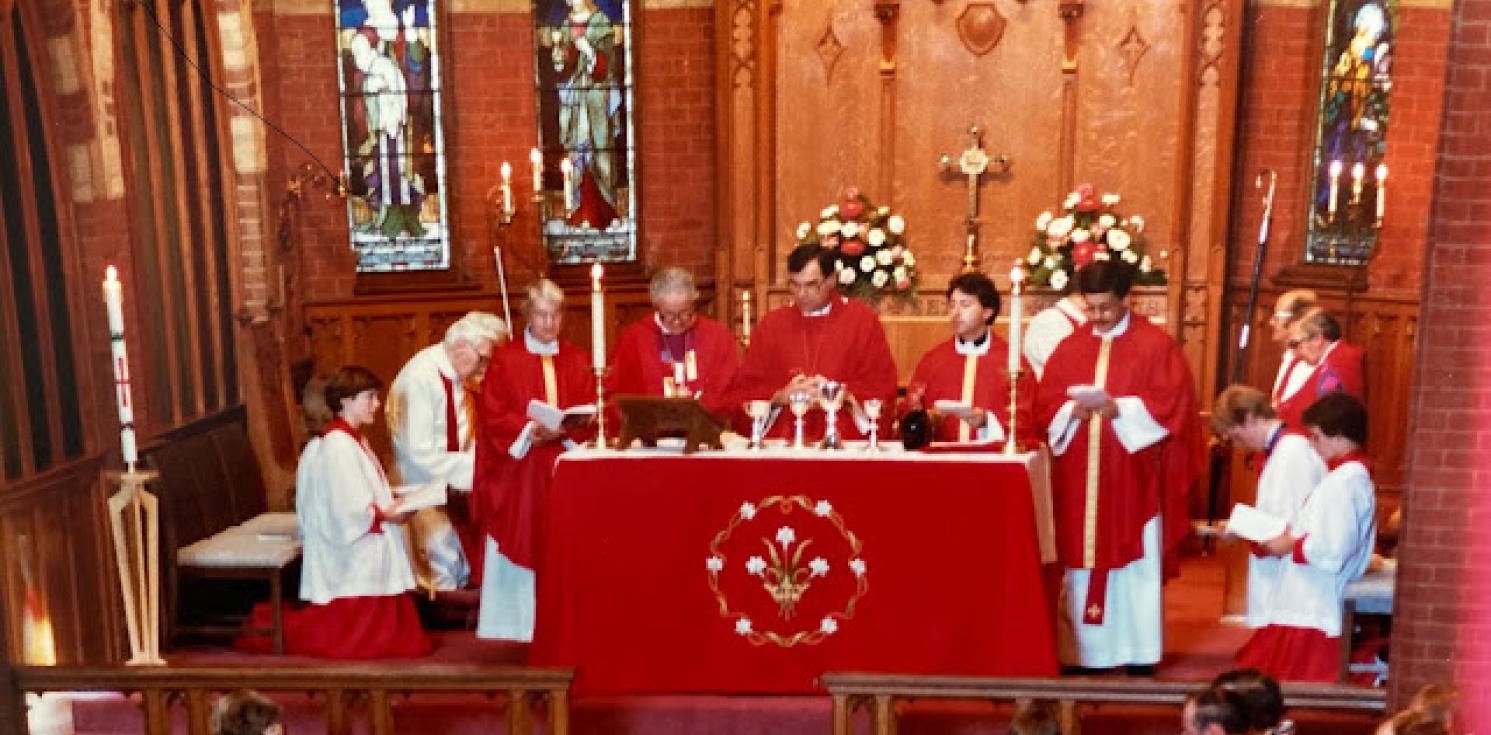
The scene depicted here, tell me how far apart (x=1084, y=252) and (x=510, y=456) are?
183 inches

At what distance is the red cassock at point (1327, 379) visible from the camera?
841 centimetres

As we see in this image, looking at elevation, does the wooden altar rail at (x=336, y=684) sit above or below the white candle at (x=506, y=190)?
below

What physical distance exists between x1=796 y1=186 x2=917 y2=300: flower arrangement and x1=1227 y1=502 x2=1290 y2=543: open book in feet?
14.8

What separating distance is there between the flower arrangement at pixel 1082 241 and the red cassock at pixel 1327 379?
231 centimetres

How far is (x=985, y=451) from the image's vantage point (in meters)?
6.94

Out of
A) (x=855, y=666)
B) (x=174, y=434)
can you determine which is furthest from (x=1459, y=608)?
(x=174, y=434)

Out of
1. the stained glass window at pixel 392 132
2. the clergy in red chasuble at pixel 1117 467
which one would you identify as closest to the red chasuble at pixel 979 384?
the clergy in red chasuble at pixel 1117 467

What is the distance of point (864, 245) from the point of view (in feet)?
36.9

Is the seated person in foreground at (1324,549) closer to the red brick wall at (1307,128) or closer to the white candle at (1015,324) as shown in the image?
the white candle at (1015,324)

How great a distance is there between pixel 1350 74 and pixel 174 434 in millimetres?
7768

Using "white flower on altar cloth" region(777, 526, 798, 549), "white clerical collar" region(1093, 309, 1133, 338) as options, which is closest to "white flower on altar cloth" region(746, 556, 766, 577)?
"white flower on altar cloth" region(777, 526, 798, 549)

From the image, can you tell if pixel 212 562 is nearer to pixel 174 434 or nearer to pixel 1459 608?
pixel 174 434

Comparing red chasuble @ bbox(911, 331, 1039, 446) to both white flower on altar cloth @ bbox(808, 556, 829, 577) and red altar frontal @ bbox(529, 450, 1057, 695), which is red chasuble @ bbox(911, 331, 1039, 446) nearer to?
red altar frontal @ bbox(529, 450, 1057, 695)

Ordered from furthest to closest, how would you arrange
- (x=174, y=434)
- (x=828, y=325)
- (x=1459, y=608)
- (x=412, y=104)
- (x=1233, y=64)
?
(x=412, y=104)
(x=1233, y=64)
(x=174, y=434)
(x=828, y=325)
(x=1459, y=608)
